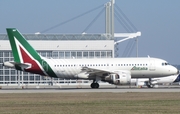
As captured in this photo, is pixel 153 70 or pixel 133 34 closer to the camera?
pixel 153 70

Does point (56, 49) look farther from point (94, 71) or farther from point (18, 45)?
point (94, 71)

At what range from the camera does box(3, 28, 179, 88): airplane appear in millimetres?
68294

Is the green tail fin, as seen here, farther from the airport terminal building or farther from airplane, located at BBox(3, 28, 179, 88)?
the airport terminal building

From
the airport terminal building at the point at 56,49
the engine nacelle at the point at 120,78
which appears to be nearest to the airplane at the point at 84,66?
the engine nacelle at the point at 120,78

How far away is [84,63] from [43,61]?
495cm

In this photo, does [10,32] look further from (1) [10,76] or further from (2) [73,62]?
(1) [10,76]

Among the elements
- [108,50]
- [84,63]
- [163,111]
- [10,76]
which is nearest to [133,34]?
[108,50]

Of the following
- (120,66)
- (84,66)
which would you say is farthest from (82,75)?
(120,66)

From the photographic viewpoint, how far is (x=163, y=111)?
34.0 m

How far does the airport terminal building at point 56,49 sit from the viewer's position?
101062 millimetres

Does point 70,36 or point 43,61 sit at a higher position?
point 70,36

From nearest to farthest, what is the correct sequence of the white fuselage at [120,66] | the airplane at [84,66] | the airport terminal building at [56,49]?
the airplane at [84,66]
the white fuselage at [120,66]
the airport terminal building at [56,49]

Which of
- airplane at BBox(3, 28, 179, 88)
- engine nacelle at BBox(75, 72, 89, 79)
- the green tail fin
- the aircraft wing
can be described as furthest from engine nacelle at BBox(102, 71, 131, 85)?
the green tail fin

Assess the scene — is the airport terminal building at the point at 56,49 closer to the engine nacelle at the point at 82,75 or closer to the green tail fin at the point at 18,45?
the green tail fin at the point at 18,45
